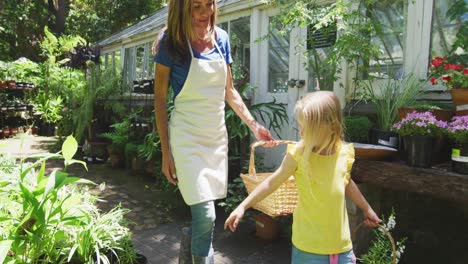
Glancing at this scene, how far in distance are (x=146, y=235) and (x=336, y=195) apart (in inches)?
101

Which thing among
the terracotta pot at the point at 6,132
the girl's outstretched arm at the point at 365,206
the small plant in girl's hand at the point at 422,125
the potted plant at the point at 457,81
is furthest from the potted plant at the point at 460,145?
the terracotta pot at the point at 6,132

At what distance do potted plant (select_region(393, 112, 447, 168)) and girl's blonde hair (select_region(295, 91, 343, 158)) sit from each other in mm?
864

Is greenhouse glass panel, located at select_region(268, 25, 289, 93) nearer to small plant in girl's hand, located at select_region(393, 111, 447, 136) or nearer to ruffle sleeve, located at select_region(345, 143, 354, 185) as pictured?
small plant in girl's hand, located at select_region(393, 111, 447, 136)

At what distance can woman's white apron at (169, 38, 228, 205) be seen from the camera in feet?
6.39

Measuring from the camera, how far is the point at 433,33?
3184 millimetres

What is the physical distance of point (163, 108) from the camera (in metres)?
1.98

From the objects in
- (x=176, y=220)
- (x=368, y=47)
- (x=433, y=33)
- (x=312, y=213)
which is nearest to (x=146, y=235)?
(x=176, y=220)

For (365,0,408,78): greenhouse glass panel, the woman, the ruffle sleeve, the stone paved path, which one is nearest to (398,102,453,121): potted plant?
(365,0,408,78): greenhouse glass panel

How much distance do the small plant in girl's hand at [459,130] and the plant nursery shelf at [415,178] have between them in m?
0.21

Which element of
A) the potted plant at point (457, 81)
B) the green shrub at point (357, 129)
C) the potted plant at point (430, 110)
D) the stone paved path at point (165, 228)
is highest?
the potted plant at point (457, 81)

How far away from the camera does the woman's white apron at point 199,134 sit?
1.95 m

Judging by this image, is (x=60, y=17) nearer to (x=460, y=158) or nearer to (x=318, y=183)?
(x=318, y=183)

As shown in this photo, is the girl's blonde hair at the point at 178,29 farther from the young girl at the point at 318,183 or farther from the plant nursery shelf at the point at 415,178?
the plant nursery shelf at the point at 415,178

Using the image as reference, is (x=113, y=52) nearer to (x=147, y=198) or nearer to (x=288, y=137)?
(x=147, y=198)
